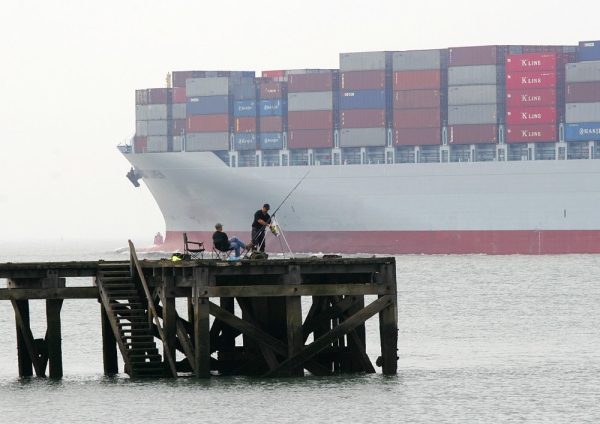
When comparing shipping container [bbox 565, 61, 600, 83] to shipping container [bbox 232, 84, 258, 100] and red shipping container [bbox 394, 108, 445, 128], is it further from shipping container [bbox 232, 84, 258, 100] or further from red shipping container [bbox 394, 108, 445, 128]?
shipping container [bbox 232, 84, 258, 100]

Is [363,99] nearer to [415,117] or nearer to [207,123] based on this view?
[415,117]

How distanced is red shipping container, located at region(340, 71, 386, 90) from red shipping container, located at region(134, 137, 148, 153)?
16.4 meters

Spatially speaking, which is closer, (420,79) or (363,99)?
(420,79)

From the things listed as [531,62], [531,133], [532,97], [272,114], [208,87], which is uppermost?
[531,62]

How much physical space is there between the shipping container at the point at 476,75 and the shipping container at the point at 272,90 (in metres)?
11.5

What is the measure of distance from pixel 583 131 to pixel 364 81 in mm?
14679

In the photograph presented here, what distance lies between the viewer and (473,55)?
78.7 meters

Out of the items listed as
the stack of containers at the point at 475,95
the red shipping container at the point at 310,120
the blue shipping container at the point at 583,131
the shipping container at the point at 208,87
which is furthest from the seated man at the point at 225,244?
the shipping container at the point at 208,87

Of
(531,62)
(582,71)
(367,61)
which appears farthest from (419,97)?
(582,71)

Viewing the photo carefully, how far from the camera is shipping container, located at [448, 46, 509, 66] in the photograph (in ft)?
257

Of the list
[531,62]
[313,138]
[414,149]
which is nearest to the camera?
[531,62]

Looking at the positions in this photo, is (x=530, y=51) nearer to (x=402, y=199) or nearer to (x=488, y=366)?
(x=402, y=199)

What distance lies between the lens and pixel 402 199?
80.4 meters

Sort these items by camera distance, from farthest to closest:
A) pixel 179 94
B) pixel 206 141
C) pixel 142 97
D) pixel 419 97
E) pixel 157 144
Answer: pixel 142 97
pixel 157 144
pixel 179 94
pixel 206 141
pixel 419 97
